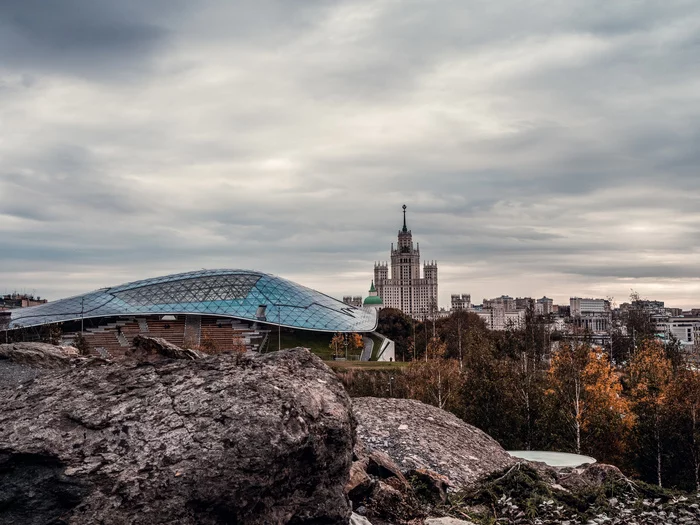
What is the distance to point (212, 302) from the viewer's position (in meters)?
69.6

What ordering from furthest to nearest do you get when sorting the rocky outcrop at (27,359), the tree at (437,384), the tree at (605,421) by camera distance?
1. the tree at (437,384)
2. the tree at (605,421)
3. the rocky outcrop at (27,359)

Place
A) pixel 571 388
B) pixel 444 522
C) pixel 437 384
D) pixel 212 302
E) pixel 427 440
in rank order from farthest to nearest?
pixel 212 302
pixel 437 384
pixel 571 388
pixel 427 440
pixel 444 522

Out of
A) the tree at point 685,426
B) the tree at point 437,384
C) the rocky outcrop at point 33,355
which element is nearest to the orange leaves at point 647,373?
the tree at point 685,426

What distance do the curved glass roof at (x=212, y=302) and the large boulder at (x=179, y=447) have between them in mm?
60976

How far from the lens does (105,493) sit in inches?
186

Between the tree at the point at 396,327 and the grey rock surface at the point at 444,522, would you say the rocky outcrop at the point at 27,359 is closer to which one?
the grey rock surface at the point at 444,522

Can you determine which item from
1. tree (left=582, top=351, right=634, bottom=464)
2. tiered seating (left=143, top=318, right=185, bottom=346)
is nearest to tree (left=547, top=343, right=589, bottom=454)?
tree (left=582, top=351, right=634, bottom=464)

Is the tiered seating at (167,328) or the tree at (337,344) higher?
the tiered seating at (167,328)

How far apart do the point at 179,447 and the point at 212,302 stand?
6607cm

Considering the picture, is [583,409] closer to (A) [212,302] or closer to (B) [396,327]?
(A) [212,302]

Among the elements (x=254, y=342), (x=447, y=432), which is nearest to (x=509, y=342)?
(x=254, y=342)

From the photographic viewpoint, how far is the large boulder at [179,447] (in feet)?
15.7

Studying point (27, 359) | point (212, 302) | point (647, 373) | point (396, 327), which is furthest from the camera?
point (396, 327)

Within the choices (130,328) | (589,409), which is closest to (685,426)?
(589,409)
